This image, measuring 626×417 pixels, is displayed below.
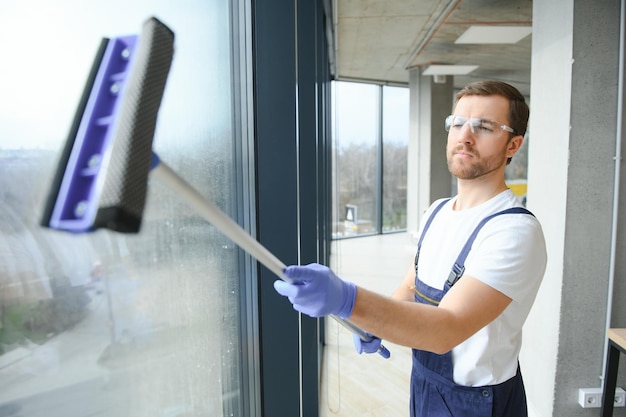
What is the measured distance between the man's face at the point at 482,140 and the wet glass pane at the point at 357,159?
225 inches

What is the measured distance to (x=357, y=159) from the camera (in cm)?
764

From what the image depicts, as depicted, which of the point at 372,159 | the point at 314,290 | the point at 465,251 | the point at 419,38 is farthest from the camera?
the point at 372,159

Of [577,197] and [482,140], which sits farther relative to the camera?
[577,197]

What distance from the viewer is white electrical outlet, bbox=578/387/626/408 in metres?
2.07

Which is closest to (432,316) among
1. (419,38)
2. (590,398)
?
(590,398)

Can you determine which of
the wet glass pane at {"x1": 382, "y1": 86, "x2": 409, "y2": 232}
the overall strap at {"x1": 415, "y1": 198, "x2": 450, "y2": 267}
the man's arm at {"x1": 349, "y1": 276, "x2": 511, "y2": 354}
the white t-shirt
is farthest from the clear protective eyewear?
the wet glass pane at {"x1": 382, "y1": 86, "x2": 409, "y2": 232}

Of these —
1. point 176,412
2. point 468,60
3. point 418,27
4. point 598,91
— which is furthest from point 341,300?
point 468,60

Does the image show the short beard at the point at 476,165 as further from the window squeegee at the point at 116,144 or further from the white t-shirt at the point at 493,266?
the window squeegee at the point at 116,144

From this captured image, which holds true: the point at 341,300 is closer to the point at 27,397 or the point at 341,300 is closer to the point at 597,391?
the point at 27,397

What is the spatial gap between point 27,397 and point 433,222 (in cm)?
116

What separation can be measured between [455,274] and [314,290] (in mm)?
515

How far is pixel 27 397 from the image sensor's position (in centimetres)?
39

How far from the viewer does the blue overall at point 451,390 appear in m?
1.10

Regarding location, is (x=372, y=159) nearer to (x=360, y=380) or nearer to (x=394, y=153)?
(x=394, y=153)
